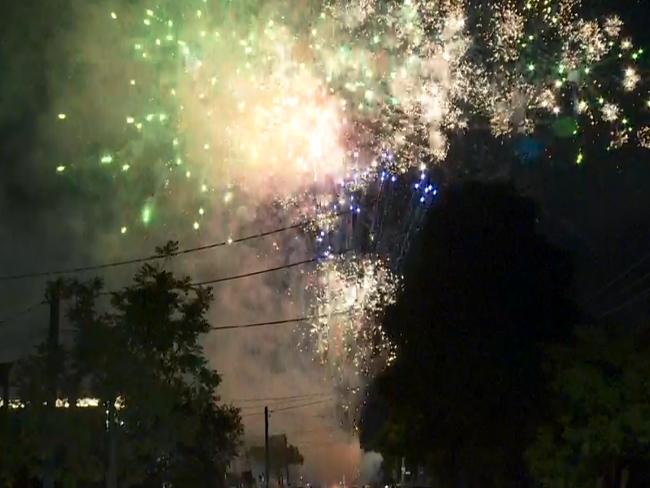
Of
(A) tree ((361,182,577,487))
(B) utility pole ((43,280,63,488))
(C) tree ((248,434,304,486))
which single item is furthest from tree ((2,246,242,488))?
(C) tree ((248,434,304,486))

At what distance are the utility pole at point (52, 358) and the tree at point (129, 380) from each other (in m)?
0.14

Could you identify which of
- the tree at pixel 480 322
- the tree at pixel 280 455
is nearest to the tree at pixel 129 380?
the tree at pixel 480 322

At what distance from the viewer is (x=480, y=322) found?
23266 mm

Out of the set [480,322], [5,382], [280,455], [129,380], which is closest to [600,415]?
[480,322]

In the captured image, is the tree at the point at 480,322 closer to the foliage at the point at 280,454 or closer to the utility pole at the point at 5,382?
the utility pole at the point at 5,382

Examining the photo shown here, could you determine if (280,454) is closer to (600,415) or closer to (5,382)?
(5,382)

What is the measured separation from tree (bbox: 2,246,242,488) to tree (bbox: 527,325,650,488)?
6.54 m

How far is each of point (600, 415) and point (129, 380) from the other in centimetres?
831

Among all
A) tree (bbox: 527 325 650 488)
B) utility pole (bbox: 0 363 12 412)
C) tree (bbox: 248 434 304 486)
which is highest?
tree (bbox: 248 434 304 486)

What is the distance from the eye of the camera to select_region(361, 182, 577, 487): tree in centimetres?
2322

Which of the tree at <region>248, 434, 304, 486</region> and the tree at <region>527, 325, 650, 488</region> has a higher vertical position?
the tree at <region>248, 434, 304, 486</region>

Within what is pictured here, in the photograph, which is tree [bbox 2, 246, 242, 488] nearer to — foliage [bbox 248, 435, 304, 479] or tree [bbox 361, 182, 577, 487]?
tree [bbox 361, 182, 577, 487]

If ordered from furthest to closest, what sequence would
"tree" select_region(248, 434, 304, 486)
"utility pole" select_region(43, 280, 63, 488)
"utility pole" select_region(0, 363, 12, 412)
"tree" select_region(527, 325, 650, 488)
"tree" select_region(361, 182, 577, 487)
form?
"tree" select_region(248, 434, 304, 486)
"tree" select_region(361, 182, 577, 487)
"utility pole" select_region(0, 363, 12, 412)
"utility pole" select_region(43, 280, 63, 488)
"tree" select_region(527, 325, 650, 488)

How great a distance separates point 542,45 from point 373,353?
10151 millimetres
